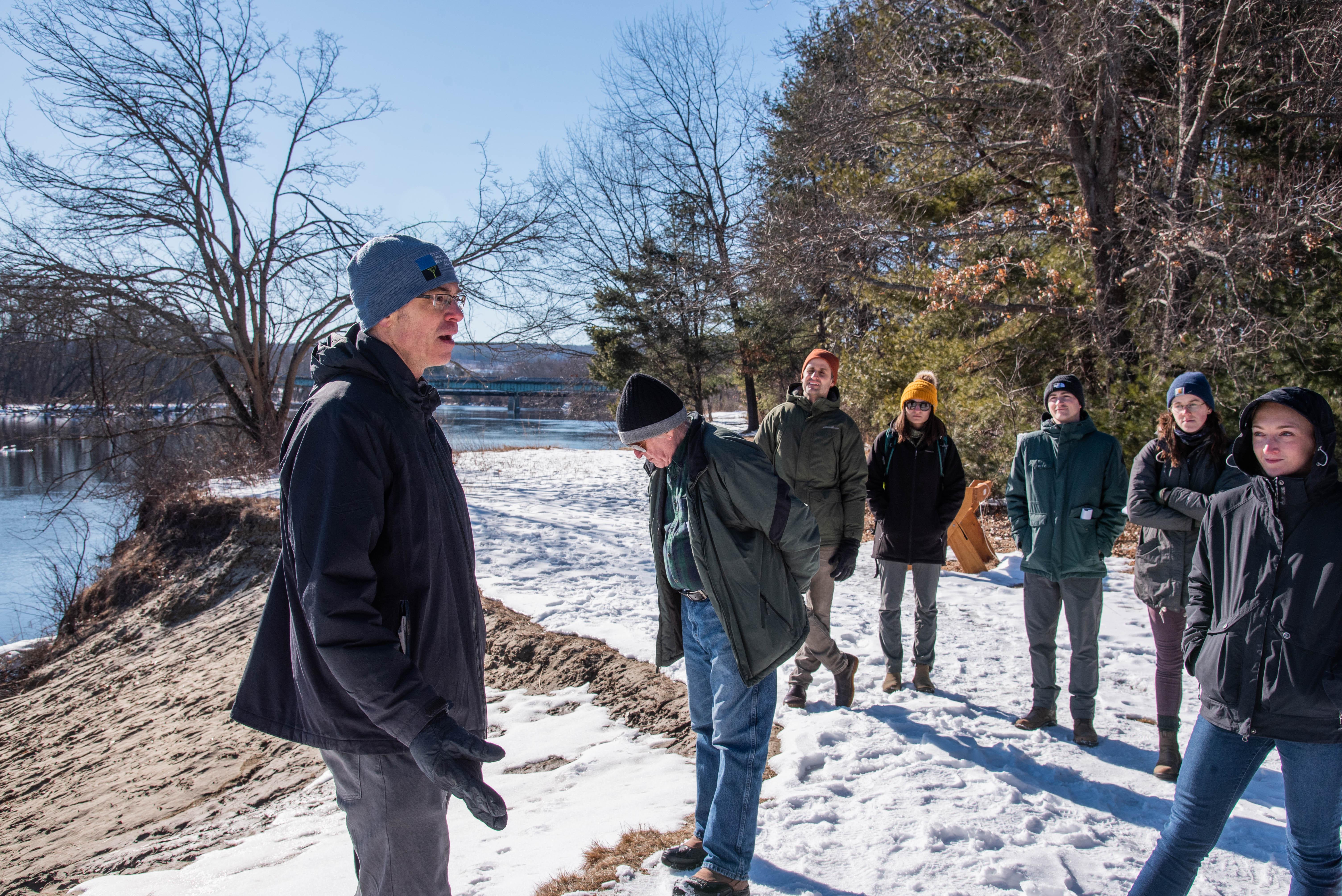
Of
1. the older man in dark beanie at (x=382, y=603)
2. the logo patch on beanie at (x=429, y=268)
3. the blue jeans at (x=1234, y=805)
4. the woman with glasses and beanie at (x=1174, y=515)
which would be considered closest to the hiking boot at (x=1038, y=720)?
the woman with glasses and beanie at (x=1174, y=515)

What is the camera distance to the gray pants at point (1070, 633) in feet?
13.3

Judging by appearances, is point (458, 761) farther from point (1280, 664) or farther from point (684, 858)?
point (1280, 664)

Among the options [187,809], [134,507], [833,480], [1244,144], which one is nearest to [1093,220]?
[1244,144]

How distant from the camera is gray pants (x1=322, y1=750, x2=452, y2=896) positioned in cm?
185

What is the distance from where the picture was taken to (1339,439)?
320 inches

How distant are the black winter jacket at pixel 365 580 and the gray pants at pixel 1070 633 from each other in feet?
10.9

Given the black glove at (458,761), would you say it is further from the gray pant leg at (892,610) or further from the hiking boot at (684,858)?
the gray pant leg at (892,610)

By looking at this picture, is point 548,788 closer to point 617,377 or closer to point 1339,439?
point 1339,439

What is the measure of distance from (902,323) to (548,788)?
10889 mm

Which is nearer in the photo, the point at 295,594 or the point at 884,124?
the point at 295,594

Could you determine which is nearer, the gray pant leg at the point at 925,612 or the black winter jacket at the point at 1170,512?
the black winter jacket at the point at 1170,512

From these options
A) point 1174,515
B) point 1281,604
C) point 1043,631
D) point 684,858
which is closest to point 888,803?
point 684,858

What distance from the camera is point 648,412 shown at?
2.76m

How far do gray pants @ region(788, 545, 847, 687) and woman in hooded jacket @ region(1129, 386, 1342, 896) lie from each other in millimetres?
1975
